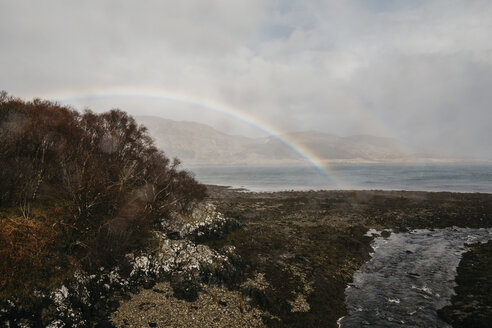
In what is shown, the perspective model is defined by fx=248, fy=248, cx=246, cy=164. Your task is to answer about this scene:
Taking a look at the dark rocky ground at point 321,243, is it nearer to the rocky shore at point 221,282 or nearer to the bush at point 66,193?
the rocky shore at point 221,282

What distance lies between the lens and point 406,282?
1970 centimetres

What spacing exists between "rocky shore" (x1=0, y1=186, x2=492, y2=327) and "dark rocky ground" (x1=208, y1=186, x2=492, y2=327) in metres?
0.10

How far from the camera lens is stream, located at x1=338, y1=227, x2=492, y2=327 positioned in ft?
50.4

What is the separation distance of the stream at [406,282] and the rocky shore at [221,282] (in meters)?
0.87

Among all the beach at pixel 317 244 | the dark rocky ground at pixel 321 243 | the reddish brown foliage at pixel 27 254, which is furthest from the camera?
the dark rocky ground at pixel 321 243

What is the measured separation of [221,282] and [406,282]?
14.6 m

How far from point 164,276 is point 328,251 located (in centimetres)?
1633

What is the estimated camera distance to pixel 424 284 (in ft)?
63.4

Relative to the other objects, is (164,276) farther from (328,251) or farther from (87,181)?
(328,251)

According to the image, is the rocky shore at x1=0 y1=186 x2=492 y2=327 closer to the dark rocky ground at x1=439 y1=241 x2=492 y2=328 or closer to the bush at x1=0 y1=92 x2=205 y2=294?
the dark rocky ground at x1=439 y1=241 x2=492 y2=328

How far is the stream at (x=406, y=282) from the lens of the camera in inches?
605

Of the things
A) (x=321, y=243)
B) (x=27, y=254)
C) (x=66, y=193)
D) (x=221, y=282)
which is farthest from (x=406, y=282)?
(x=66, y=193)

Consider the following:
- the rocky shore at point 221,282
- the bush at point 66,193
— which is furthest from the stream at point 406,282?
the bush at point 66,193

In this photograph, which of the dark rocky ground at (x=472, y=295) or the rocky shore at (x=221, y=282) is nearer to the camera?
the rocky shore at (x=221, y=282)
